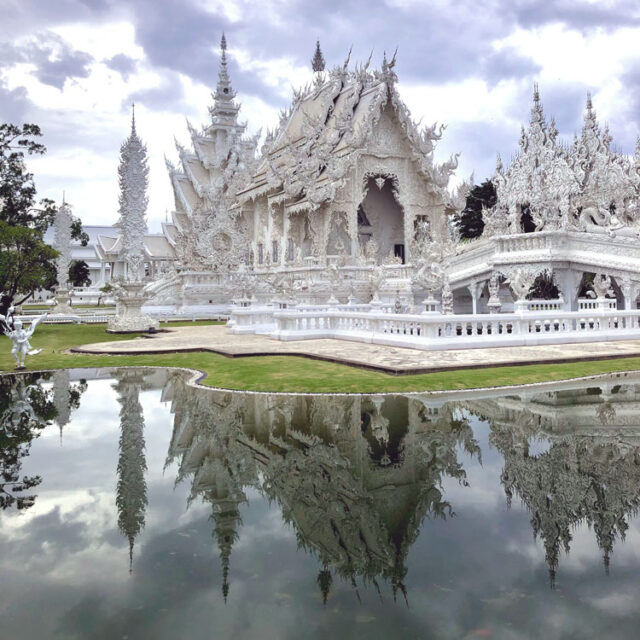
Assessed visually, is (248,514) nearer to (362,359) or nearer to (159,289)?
(362,359)

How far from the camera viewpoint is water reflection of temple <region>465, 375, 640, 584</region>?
3742 mm

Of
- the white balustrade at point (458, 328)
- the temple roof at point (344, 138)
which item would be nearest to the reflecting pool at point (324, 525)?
→ the white balustrade at point (458, 328)

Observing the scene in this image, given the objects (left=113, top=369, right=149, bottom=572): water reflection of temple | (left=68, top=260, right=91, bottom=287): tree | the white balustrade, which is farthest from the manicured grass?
(left=68, top=260, right=91, bottom=287): tree

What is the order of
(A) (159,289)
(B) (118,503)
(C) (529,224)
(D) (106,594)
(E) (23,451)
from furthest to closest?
(C) (529,224)
(A) (159,289)
(E) (23,451)
(B) (118,503)
(D) (106,594)

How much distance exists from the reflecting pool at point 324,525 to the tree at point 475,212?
41509 millimetres

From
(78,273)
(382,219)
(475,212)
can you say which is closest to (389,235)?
(382,219)

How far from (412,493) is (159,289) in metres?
28.7

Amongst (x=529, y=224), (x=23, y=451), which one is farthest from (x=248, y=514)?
(x=529, y=224)

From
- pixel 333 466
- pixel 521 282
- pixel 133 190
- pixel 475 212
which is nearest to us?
pixel 333 466

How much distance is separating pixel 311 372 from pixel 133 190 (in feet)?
48.2

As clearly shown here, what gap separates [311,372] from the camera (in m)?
9.91

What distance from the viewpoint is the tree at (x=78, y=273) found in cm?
5875

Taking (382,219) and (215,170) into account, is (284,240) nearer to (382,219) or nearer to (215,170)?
(382,219)

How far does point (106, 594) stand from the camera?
3.01m
